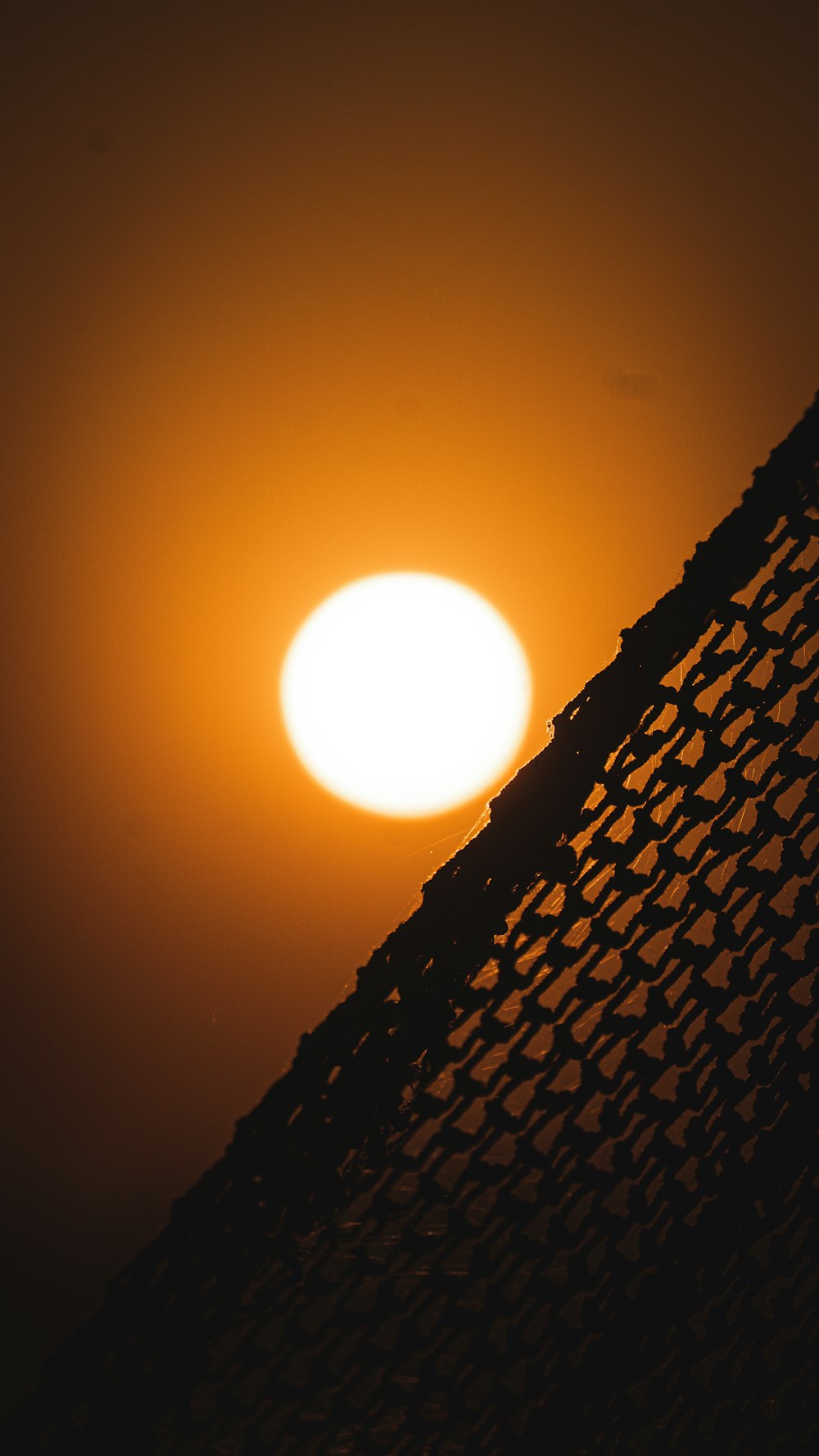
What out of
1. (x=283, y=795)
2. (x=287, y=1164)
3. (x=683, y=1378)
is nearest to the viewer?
(x=287, y=1164)

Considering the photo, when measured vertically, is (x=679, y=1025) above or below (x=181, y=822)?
below

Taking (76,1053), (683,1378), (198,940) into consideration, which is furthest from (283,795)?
(683,1378)

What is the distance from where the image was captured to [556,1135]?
25.2 inches

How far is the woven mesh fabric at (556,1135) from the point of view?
56cm

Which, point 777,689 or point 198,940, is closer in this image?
point 777,689

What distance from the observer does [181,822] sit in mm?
3562

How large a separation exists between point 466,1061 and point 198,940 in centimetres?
328

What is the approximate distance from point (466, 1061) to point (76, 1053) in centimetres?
361

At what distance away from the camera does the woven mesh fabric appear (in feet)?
1.85

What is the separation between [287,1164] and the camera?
1.85 ft

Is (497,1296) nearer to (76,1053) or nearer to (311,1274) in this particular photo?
(311,1274)

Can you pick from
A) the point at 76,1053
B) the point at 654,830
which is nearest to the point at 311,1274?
the point at 654,830

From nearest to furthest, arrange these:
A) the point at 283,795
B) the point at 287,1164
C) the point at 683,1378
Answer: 1. the point at 287,1164
2. the point at 683,1378
3. the point at 283,795

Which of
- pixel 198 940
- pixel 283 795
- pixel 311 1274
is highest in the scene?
pixel 283 795
